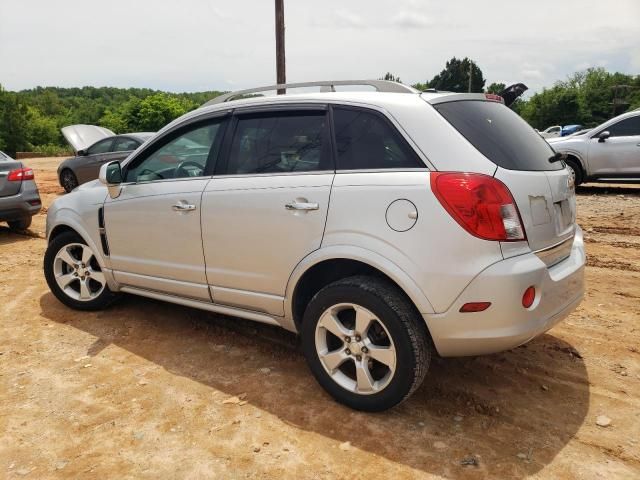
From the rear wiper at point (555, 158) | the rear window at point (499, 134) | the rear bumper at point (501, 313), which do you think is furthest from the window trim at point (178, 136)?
the rear wiper at point (555, 158)

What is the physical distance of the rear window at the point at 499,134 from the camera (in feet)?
8.81

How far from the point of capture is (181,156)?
380 cm

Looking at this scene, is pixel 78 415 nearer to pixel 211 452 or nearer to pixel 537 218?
pixel 211 452

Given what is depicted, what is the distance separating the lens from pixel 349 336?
284cm

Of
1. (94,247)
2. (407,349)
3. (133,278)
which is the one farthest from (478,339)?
(94,247)

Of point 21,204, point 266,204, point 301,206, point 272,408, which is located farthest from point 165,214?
point 21,204

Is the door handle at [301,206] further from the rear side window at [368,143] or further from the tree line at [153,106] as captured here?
the tree line at [153,106]

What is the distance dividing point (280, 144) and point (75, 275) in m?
2.44

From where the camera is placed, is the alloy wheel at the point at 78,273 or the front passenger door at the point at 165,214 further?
the alloy wheel at the point at 78,273

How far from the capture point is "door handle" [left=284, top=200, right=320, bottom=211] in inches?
114

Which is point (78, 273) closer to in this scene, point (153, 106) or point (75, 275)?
point (75, 275)

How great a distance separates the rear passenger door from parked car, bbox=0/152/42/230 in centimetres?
563

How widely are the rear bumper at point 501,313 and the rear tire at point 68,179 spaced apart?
1237cm

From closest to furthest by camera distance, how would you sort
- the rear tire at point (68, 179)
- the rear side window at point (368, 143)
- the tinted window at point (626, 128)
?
the rear side window at point (368, 143) → the tinted window at point (626, 128) → the rear tire at point (68, 179)
